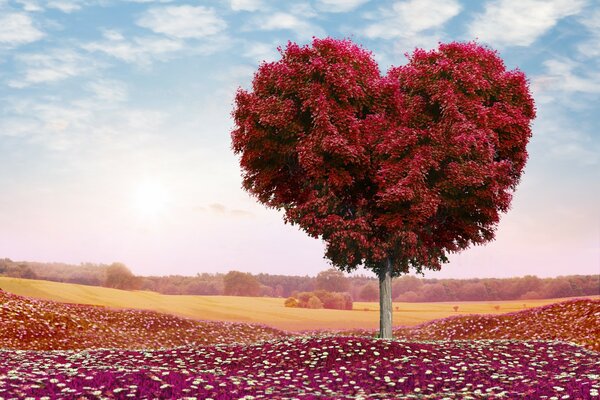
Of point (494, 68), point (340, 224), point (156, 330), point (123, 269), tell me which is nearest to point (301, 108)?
point (340, 224)

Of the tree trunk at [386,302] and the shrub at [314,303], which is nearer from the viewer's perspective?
the tree trunk at [386,302]

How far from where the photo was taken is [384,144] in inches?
826

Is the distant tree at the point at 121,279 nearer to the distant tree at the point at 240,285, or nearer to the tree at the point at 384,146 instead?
the distant tree at the point at 240,285

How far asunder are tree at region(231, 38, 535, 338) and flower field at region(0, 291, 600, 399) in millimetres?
4379

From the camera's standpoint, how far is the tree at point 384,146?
2111cm

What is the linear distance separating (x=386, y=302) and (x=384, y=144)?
684 centimetres

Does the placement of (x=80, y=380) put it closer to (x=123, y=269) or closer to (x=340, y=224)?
(x=340, y=224)

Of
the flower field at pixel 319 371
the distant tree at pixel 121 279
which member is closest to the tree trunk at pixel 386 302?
the flower field at pixel 319 371

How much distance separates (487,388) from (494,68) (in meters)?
13.9

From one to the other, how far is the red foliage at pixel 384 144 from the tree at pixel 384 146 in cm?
5

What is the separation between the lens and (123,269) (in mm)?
57344

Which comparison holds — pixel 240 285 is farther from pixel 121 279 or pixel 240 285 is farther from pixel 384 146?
pixel 384 146

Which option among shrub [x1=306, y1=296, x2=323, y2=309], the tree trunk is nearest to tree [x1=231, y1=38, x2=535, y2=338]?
the tree trunk

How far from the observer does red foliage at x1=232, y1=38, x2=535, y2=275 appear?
2109 cm
